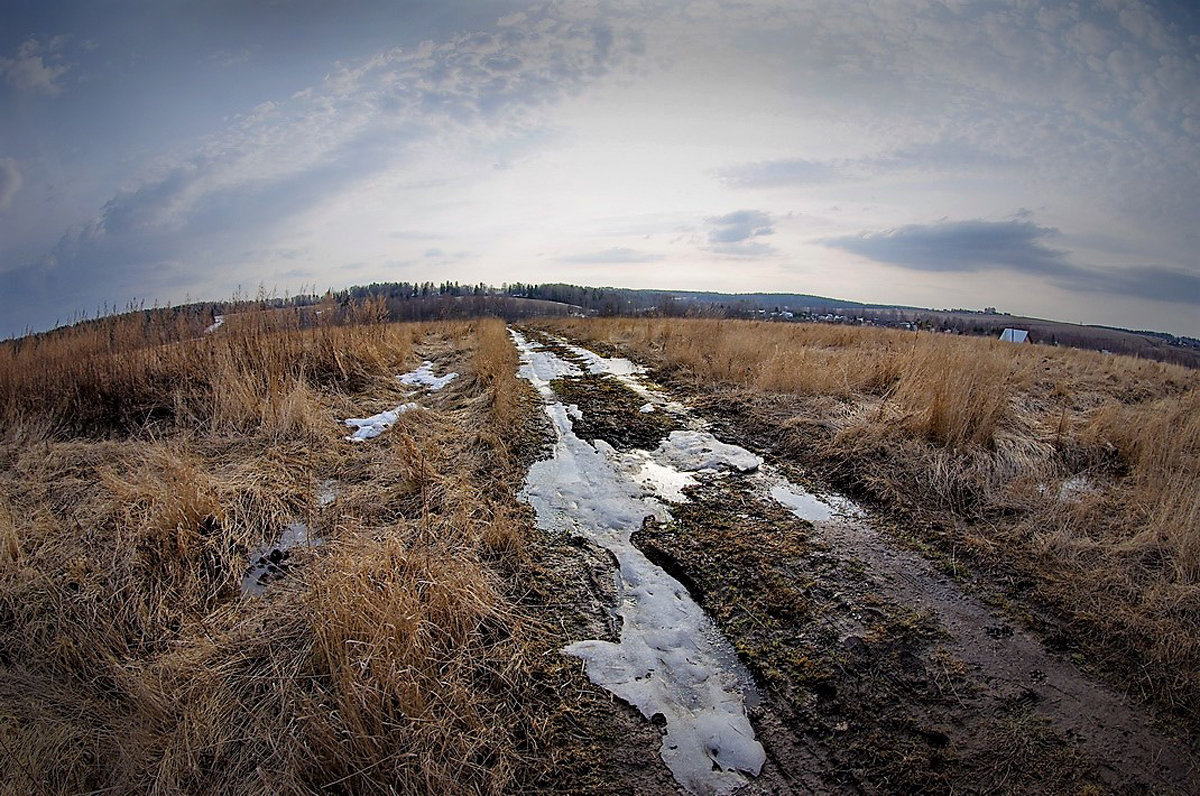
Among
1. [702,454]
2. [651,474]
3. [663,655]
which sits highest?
[702,454]

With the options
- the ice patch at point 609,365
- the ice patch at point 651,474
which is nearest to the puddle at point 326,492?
the ice patch at point 651,474

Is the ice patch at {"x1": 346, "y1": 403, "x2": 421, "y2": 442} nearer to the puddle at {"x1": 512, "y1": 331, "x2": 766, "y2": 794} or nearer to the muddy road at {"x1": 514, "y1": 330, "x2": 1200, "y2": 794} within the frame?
the puddle at {"x1": 512, "y1": 331, "x2": 766, "y2": 794}

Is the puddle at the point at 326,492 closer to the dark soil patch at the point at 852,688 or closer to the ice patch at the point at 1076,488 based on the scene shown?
the dark soil patch at the point at 852,688

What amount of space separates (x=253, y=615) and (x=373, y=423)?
3.53m

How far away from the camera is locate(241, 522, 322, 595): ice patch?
2678 mm

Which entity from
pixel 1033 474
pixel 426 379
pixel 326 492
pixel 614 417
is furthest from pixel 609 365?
pixel 1033 474

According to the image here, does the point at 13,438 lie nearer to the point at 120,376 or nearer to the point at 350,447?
the point at 120,376

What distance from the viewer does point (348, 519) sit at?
321 cm

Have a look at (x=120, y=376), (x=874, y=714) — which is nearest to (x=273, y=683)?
(x=874, y=714)

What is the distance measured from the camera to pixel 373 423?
5641mm

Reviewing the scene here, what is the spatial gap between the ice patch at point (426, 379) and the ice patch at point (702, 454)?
15.5ft

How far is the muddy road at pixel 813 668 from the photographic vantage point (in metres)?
1.67

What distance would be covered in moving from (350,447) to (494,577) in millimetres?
2906

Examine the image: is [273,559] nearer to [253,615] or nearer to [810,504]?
[253,615]
